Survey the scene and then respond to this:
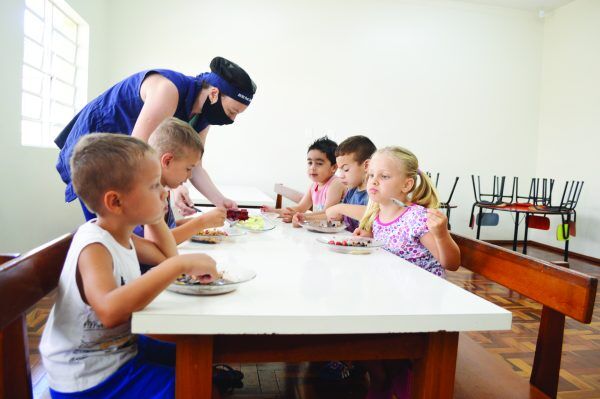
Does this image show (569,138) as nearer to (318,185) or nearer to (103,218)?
(318,185)

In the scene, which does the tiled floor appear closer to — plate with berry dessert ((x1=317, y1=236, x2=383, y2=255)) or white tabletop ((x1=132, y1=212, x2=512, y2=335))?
white tabletop ((x1=132, y1=212, x2=512, y2=335))

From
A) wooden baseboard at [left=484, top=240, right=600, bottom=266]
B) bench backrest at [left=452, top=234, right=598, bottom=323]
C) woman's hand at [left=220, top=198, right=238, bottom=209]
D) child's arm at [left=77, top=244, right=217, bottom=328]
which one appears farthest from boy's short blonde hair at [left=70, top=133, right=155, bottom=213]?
wooden baseboard at [left=484, top=240, right=600, bottom=266]

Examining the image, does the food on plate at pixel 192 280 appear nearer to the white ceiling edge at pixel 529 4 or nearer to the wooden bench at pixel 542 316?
the wooden bench at pixel 542 316

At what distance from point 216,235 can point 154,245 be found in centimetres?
36

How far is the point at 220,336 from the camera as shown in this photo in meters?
0.77

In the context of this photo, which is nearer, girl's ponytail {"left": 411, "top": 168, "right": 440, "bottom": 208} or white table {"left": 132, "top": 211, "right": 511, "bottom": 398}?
white table {"left": 132, "top": 211, "right": 511, "bottom": 398}

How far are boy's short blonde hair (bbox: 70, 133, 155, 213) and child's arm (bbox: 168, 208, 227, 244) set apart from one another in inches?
16.5

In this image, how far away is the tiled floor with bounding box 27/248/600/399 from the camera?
1747 mm

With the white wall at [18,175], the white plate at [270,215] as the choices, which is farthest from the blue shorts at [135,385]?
the white wall at [18,175]

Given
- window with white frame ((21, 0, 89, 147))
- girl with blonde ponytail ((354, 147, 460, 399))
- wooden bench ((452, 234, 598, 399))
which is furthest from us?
window with white frame ((21, 0, 89, 147))

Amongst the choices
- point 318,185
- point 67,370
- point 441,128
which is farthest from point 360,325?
point 441,128

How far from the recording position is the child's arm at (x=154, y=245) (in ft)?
3.53

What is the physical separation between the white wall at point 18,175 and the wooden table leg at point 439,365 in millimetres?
2920

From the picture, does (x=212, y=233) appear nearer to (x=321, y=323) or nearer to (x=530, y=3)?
(x=321, y=323)
